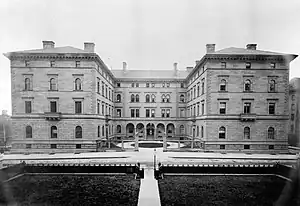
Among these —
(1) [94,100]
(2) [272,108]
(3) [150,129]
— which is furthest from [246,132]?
(1) [94,100]

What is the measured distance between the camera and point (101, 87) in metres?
30.6

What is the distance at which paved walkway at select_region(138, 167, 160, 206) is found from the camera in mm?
10789

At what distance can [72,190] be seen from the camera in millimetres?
12938

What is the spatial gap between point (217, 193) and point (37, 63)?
29.4 m

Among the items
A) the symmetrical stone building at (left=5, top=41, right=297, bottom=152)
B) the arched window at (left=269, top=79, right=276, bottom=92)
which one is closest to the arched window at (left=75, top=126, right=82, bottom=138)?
the symmetrical stone building at (left=5, top=41, right=297, bottom=152)

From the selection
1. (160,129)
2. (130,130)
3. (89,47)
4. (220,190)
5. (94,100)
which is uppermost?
(89,47)

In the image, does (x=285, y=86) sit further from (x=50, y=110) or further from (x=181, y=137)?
(x=50, y=110)

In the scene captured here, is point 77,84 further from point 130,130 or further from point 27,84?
point 130,130

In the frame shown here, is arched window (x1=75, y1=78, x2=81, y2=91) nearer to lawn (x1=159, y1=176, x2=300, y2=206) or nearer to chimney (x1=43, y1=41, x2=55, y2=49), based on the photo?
chimney (x1=43, y1=41, x2=55, y2=49)

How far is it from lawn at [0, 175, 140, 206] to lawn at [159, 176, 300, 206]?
2.63m

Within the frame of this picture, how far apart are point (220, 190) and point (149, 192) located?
5.45 meters

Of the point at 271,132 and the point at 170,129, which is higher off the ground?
the point at 271,132

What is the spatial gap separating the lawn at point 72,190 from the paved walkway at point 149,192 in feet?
1.40

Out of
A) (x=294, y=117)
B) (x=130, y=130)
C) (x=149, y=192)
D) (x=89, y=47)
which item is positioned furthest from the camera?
(x=130, y=130)
